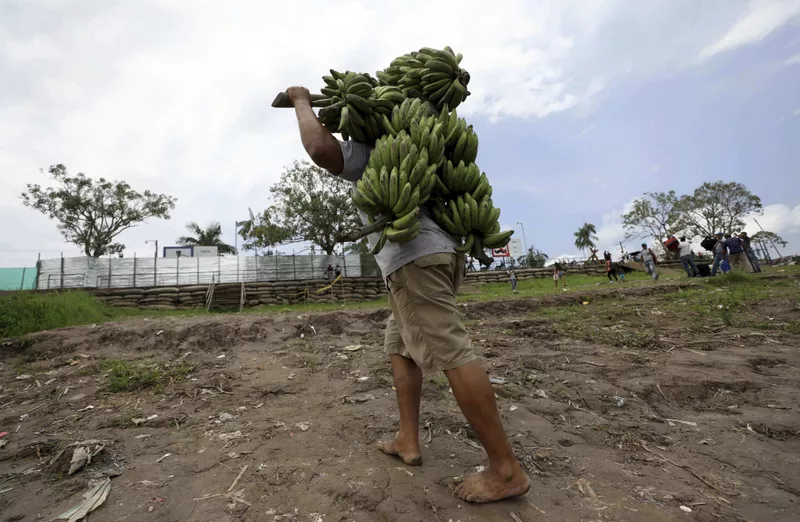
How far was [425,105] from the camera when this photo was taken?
192cm

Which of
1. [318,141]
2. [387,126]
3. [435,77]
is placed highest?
[435,77]

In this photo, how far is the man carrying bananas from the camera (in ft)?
5.24

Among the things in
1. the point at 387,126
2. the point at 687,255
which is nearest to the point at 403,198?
the point at 387,126

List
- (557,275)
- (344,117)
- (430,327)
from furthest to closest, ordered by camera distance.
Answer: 1. (557,275)
2. (344,117)
3. (430,327)

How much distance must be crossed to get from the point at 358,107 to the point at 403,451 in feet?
5.84

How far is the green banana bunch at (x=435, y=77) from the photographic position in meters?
2.01

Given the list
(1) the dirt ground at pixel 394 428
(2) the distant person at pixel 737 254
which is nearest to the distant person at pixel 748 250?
(2) the distant person at pixel 737 254

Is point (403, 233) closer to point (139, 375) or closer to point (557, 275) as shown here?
point (139, 375)

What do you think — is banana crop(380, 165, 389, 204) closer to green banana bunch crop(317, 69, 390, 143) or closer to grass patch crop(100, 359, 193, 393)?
green banana bunch crop(317, 69, 390, 143)

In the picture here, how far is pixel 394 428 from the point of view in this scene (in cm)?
236

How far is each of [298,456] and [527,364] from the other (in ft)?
7.69

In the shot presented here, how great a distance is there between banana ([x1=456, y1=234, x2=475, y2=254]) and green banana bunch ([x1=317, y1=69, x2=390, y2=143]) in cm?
70

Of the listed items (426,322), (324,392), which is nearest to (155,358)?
(324,392)

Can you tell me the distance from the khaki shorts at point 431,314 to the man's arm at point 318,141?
63 centimetres
